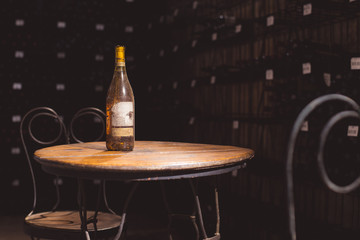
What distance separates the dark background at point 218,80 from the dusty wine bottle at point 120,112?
4.60 feet

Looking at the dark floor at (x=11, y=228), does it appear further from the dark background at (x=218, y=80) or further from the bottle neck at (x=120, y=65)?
the bottle neck at (x=120, y=65)

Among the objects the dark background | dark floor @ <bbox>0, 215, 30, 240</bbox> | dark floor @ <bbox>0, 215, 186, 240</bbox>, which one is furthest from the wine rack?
dark floor @ <bbox>0, 215, 30, 240</bbox>

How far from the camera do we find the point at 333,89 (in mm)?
2508

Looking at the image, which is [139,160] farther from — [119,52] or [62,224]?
[62,224]

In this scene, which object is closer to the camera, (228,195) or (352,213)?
(352,213)

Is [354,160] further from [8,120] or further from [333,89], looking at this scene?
[8,120]

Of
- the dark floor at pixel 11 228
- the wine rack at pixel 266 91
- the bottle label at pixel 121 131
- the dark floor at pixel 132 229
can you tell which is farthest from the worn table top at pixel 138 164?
the dark floor at pixel 11 228

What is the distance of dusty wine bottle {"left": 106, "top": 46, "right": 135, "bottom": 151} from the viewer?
4.75ft

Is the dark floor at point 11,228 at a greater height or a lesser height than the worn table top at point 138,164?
lesser

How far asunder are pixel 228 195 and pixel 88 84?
7.60ft

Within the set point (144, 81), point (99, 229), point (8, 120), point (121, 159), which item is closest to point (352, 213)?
point (99, 229)

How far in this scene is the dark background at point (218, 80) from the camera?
8.26 feet

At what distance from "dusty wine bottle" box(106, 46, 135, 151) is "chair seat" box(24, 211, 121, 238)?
39 cm

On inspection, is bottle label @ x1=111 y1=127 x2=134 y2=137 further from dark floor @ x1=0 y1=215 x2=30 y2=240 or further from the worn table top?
dark floor @ x1=0 y1=215 x2=30 y2=240
